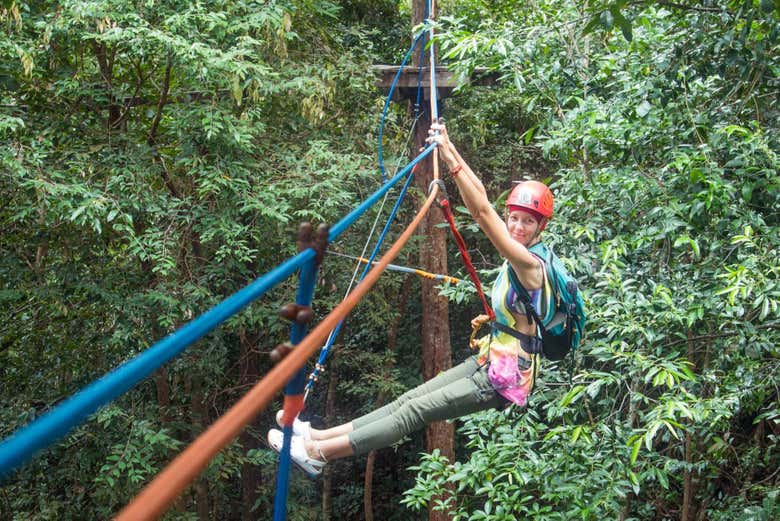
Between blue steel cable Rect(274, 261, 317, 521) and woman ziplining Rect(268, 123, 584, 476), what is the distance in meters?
1.28

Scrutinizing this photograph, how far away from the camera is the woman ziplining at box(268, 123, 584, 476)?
2.56 metres

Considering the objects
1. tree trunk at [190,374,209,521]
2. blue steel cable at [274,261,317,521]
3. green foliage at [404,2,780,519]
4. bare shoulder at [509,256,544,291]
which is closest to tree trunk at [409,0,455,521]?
tree trunk at [190,374,209,521]

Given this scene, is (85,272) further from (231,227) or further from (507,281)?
(507,281)

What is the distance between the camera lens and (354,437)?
2623 millimetres

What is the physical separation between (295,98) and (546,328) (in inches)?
132

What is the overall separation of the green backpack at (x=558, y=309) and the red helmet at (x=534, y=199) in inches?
Answer: 5.3

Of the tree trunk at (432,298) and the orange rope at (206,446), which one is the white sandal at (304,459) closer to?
the orange rope at (206,446)

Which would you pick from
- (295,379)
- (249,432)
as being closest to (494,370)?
(295,379)

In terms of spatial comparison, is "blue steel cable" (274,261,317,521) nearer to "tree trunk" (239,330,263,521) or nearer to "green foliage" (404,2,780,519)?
"green foliage" (404,2,780,519)

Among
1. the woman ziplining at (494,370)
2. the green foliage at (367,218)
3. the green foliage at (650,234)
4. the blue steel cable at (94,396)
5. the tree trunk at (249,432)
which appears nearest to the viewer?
the blue steel cable at (94,396)

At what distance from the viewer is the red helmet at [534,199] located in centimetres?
268

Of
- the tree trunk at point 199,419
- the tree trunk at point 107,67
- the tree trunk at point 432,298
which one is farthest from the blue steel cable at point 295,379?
the tree trunk at point 432,298

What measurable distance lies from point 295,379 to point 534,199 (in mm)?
1611

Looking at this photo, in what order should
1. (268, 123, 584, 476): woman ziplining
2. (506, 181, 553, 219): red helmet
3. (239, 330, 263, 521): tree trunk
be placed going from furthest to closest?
(239, 330, 263, 521): tree trunk → (506, 181, 553, 219): red helmet → (268, 123, 584, 476): woman ziplining
